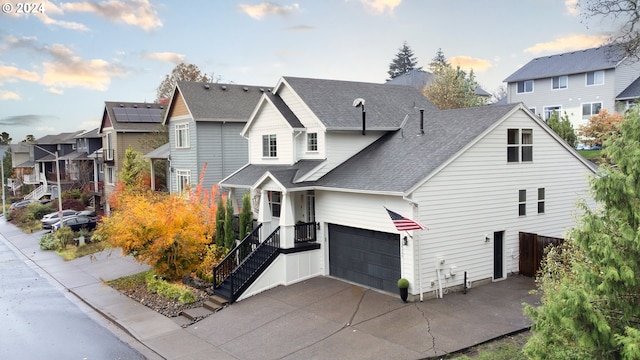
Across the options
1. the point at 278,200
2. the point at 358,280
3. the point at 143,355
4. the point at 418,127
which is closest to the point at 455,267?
the point at 358,280

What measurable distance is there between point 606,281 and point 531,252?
40.7 ft

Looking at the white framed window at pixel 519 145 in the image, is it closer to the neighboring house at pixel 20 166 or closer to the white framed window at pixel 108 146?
the white framed window at pixel 108 146

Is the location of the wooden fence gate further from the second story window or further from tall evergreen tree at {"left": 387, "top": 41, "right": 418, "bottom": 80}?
tall evergreen tree at {"left": 387, "top": 41, "right": 418, "bottom": 80}

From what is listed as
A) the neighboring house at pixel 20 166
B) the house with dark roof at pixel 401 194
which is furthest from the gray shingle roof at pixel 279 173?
the neighboring house at pixel 20 166

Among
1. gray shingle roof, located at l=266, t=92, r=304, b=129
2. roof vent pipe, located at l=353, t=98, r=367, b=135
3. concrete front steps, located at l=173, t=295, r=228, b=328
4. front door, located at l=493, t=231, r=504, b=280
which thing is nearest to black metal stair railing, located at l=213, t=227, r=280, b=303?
concrete front steps, located at l=173, t=295, r=228, b=328

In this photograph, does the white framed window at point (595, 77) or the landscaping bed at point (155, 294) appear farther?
the white framed window at point (595, 77)

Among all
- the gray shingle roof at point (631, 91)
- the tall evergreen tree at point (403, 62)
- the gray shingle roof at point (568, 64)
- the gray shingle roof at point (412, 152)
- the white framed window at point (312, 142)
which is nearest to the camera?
the gray shingle roof at point (412, 152)

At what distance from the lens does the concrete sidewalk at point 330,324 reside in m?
13.4

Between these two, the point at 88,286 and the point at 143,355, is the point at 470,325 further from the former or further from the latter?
the point at 88,286

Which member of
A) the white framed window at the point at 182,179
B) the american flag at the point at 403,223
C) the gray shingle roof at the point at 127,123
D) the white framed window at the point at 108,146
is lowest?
the american flag at the point at 403,223

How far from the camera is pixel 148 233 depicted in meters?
19.4

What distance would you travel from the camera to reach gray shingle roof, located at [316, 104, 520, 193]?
1716 centimetres

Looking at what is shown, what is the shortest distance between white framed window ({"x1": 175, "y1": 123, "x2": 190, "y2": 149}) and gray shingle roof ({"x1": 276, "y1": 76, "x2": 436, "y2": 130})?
11.0m

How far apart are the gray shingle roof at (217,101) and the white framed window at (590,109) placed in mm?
30569
